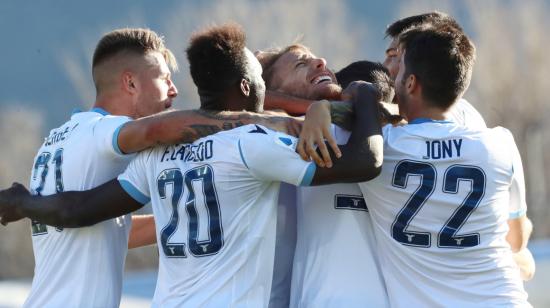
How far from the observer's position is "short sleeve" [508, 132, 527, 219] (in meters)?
5.92

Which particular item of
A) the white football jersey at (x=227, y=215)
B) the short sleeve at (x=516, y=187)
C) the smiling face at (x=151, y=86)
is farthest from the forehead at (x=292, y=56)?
the short sleeve at (x=516, y=187)

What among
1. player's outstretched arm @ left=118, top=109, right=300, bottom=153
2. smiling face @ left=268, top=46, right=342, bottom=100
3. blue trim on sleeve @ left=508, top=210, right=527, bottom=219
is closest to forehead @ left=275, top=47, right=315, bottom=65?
smiling face @ left=268, top=46, right=342, bottom=100

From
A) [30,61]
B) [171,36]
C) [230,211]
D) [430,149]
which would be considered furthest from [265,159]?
[30,61]

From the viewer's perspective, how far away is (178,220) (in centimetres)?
581

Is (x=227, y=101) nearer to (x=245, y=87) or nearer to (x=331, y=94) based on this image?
(x=245, y=87)

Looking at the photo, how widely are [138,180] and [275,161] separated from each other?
90cm

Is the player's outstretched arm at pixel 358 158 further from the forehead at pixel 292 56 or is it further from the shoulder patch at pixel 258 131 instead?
the forehead at pixel 292 56

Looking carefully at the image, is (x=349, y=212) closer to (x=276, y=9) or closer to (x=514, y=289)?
(x=514, y=289)

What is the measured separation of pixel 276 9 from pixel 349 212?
26.3 m

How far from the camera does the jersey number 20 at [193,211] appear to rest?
18.6 ft

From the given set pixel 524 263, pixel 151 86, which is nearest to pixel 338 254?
pixel 524 263

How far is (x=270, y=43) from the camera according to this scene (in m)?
28.1

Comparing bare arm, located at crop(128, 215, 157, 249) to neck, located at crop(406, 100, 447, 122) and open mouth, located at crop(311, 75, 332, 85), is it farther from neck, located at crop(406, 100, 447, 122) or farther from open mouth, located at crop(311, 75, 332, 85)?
neck, located at crop(406, 100, 447, 122)

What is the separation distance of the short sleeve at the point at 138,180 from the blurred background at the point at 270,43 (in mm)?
20471
